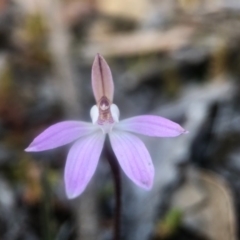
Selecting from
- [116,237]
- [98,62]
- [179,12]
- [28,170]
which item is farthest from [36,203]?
[179,12]

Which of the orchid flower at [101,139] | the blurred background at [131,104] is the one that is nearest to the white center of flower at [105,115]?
the orchid flower at [101,139]

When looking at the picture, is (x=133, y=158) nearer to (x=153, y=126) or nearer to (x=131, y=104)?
(x=153, y=126)

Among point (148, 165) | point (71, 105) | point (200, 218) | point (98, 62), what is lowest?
point (200, 218)

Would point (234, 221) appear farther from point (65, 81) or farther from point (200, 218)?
point (65, 81)

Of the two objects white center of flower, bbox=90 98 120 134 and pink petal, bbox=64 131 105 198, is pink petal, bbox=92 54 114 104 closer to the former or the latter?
white center of flower, bbox=90 98 120 134

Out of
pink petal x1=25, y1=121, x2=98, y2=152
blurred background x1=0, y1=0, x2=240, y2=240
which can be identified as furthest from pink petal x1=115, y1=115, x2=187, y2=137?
blurred background x1=0, y1=0, x2=240, y2=240

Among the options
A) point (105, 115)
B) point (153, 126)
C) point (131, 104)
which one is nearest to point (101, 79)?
point (105, 115)
